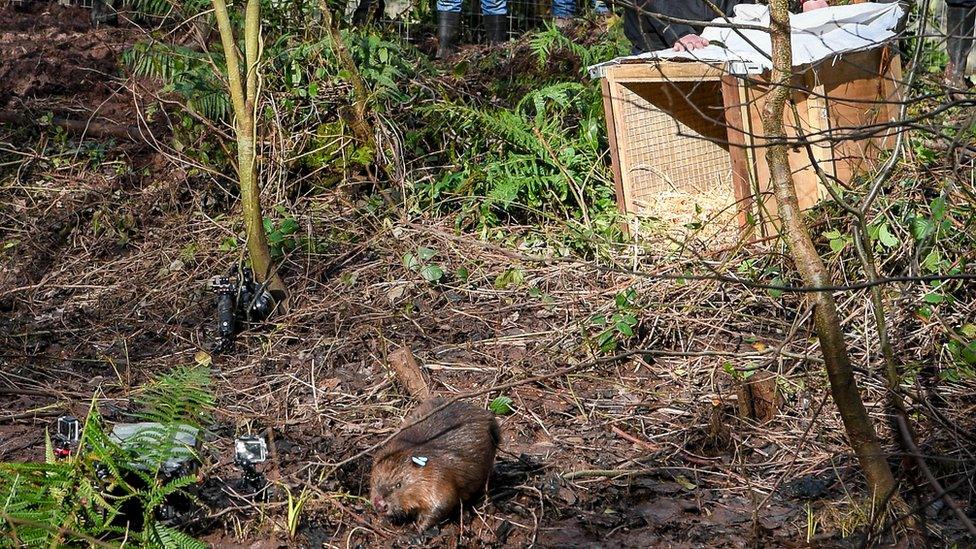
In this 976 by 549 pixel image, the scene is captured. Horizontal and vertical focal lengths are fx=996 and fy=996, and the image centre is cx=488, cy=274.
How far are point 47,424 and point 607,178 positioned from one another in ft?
12.5

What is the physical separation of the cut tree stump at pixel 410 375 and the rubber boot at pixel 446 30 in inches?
204

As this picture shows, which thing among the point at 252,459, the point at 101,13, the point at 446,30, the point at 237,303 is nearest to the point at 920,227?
the point at 252,459

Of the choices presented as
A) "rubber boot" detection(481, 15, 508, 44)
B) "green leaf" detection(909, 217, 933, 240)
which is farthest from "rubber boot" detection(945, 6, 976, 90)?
"rubber boot" detection(481, 15, 508, 44)

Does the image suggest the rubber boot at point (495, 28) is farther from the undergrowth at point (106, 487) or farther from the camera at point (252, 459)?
the undergrowth at point (106, 487)

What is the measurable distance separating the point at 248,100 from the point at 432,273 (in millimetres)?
1479

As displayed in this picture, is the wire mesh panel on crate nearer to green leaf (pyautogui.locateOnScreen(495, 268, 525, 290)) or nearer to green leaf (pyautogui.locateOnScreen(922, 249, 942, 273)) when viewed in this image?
green leaf (pyautogui.locateOnScreen(495, 268, 525, 290))

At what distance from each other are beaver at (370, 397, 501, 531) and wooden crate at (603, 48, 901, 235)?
2.07 metres

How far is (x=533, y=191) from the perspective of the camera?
21.8 ft

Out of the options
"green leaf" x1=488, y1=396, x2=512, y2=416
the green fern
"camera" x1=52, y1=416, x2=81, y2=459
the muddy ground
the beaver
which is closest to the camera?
"camera" x1=52, y1=416, x2=81, y2=459

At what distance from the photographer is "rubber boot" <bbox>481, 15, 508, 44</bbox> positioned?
9914 mm

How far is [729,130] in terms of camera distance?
604cm

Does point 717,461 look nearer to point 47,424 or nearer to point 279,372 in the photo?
point 279,372

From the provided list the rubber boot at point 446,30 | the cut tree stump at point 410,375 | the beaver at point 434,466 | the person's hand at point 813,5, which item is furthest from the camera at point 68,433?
the rubber boot at point 446,30

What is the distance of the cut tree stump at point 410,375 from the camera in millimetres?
4859
